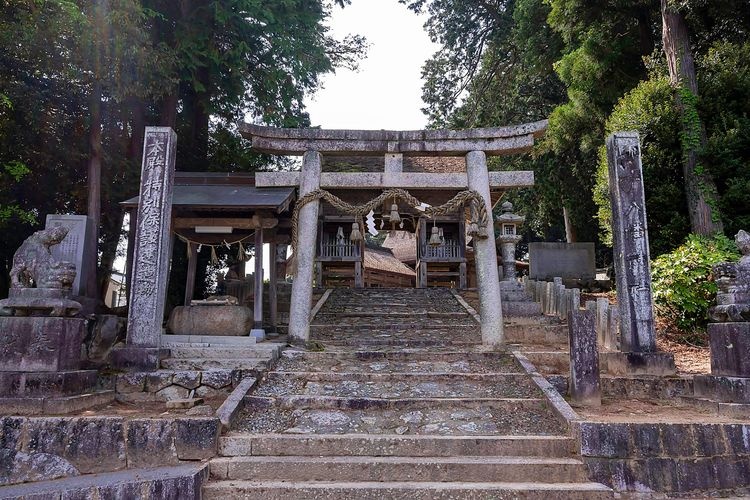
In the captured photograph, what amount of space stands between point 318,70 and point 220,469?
1189cm

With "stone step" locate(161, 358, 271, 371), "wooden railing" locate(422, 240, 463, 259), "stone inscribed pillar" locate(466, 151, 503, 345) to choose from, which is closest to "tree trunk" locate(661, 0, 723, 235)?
"stone inscribed pillar" locate(466, 151, 503, 345)

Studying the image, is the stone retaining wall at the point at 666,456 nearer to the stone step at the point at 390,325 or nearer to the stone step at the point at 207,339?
the stone step at the point at 390,325

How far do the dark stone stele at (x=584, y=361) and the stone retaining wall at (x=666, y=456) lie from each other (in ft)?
3.59

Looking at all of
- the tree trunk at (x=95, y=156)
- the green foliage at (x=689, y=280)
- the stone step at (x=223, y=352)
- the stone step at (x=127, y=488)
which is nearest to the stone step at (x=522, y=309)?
the green foliage at (x=689, y=280)

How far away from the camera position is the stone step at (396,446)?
468cm

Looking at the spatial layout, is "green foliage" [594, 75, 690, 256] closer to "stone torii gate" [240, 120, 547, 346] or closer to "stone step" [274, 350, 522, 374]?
"stone torii gate" [240, 120, 547, 346]

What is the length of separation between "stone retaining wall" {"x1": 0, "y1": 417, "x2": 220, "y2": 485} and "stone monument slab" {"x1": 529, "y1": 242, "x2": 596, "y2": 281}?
493 inches

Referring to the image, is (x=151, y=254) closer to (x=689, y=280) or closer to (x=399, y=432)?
(x=399, y=432)

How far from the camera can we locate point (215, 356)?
7008 mm

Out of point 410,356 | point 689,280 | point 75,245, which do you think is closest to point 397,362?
point 410,356

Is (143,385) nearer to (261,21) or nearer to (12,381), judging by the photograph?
(12,381)

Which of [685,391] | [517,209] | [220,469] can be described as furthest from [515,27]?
[220,469]

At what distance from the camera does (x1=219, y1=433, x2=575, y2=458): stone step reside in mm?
4676

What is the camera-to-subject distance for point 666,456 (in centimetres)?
459
